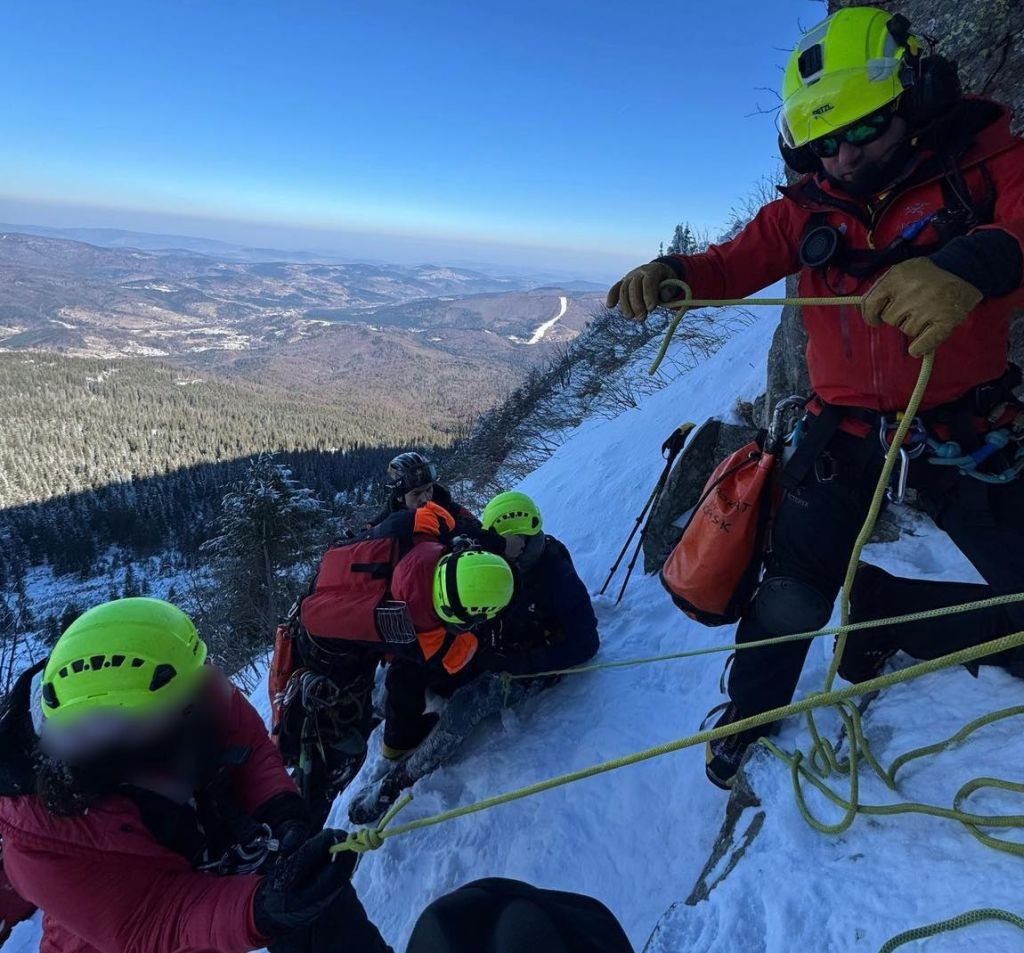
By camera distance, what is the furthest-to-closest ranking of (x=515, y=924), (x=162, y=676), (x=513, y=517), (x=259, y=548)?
(x=259, y=548)
(x=513, y=517)
(x=162, y=676)
(x=515, y=924)

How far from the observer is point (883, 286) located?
5.18 ft

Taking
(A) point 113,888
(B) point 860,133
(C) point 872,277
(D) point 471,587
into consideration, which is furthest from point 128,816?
(B) point 860,133

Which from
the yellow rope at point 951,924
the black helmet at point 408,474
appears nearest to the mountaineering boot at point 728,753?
the yellow rope at point 951,924

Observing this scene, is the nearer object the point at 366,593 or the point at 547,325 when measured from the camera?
the point at 366,593

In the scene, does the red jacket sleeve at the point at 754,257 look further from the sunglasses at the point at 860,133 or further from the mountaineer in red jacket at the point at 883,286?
the sunglasses at the point at 860,133

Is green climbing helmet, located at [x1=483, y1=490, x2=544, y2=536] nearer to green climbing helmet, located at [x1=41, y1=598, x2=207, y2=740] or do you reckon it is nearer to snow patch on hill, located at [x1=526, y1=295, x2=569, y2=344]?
green climbing helmet, located at [x1=41, y1=598, x2=207, y2=740]

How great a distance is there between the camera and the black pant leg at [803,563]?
2.09 metres

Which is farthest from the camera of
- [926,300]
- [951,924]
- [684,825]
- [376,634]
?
[376,634]

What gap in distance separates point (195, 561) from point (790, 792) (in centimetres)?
→ 5942

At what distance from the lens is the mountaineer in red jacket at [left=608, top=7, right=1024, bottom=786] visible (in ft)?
5.43

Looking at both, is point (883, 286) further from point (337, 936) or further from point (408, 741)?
point (408, 741)

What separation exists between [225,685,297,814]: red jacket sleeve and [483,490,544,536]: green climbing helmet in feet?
6.82

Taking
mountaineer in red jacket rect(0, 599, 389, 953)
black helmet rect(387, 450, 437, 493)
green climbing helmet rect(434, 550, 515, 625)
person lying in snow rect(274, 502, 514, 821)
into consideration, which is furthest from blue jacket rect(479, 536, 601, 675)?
black helmet rect(387, 450, 437, 493)

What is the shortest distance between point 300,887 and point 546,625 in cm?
250
